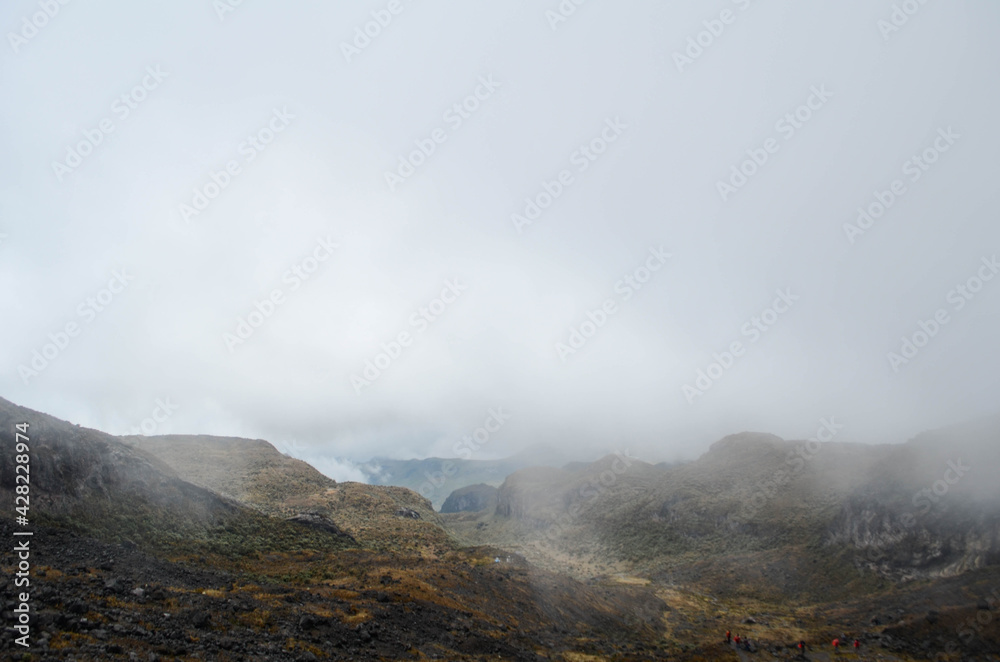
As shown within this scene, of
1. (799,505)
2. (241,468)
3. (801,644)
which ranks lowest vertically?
(801,644)

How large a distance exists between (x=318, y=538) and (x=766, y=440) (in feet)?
420

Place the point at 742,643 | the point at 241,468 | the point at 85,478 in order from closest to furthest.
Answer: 1. the point at 85,478
2. the point at 742,643
3. the point at 241,468

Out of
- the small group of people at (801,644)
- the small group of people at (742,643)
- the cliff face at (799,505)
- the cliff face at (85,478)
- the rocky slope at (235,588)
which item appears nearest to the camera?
the rocky slope at (235,588)

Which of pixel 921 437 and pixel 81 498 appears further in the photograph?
pixel 921 437

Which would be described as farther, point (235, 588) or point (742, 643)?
point (742, 643)

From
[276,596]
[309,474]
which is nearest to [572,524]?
[309,474]

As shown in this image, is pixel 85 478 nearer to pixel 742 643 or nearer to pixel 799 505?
pixel 742 643

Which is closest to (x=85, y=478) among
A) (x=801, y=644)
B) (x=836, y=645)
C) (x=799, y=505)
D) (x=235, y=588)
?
(x=235, y=588)

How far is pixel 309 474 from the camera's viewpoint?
90.2 metres

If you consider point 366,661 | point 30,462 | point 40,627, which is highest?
point 30,462

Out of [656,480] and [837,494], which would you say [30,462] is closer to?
[837,494]

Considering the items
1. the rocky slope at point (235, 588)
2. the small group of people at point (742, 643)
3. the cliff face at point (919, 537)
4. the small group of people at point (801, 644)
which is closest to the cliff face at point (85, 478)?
the rocky slope at point (235, 588)

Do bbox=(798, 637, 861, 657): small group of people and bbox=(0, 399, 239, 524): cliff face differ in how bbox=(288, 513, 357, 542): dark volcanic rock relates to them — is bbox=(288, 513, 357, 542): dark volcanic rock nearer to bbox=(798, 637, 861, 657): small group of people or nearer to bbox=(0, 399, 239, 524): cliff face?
bbox=(0, 399, 239, 524): cliff face

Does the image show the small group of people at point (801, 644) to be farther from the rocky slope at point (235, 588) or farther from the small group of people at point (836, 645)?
the rocky slope at point (235, 588)
